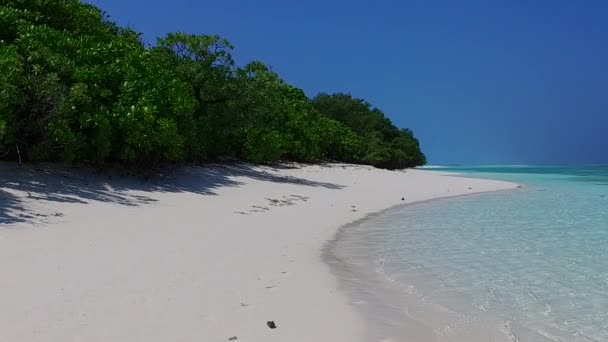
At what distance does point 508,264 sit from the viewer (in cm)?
705

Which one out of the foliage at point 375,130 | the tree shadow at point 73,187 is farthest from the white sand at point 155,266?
the foliage at point 375,130

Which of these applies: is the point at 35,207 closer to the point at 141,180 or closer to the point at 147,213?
the point at 147,213

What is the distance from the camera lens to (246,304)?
444 centimetres

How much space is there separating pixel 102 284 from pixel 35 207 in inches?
194

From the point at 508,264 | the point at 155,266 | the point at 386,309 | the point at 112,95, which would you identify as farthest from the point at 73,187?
the point at 508,264

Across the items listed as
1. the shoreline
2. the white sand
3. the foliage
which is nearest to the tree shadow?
the white sand

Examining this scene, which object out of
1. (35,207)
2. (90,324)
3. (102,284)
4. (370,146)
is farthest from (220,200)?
(370,146)

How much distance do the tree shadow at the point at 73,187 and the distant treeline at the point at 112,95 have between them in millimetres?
527

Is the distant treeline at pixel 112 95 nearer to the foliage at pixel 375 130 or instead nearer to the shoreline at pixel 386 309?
the shoreline at pixel 386 309

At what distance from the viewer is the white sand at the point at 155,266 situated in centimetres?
376

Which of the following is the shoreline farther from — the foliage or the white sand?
the foliage

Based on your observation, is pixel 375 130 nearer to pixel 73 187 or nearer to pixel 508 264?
pixel 73 187

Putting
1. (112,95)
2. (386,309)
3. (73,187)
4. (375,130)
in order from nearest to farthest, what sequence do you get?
(386,309) < (73,187) < (112,95) < (375,130)

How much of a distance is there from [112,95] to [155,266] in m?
9.46
